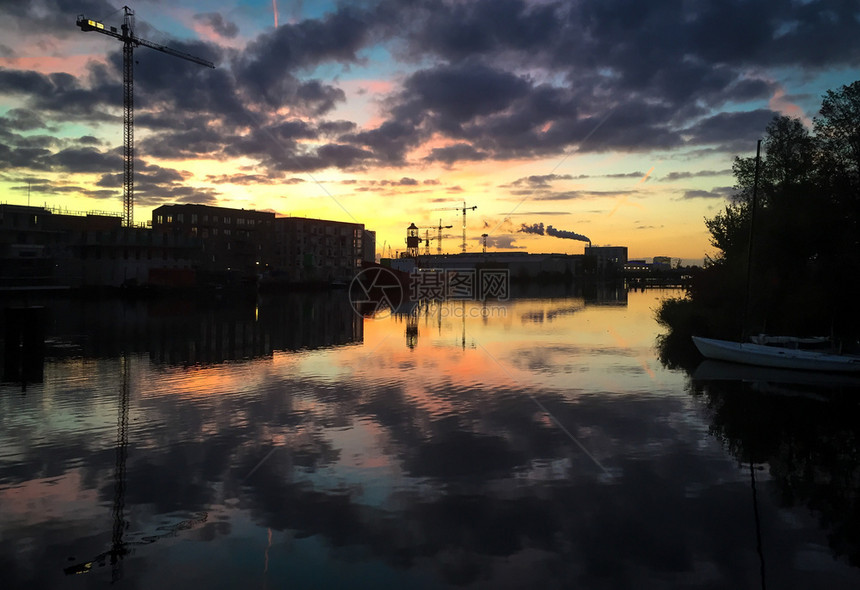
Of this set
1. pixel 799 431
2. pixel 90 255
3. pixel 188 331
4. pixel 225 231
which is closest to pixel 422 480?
pixel 799 431

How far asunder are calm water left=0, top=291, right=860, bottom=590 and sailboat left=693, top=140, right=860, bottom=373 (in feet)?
8.51

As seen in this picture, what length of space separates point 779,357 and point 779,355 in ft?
0.34

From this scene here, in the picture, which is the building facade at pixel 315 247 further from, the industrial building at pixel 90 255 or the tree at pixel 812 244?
the tree at pixel 812 244

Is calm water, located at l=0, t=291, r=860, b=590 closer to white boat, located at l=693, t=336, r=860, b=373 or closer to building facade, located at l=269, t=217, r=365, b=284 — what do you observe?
white boat, located at l=693, t=336, r=860, b=373

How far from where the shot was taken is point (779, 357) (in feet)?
93.6

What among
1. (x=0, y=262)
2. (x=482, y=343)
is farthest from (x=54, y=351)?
(x=0, y=262)

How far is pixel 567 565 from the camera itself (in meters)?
9.51

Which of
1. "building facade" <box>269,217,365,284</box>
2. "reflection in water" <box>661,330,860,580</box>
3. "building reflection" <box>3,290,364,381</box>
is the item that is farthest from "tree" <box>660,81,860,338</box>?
"building facade" <box>269,217,365,284</box>

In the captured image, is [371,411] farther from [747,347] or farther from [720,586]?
[747,347]

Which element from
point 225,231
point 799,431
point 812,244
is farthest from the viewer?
point 225,231

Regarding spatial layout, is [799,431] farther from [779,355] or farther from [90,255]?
[90,255]

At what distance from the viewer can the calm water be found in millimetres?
9508

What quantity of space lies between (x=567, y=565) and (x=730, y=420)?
467 inches

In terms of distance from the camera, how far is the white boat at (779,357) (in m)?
27.1
